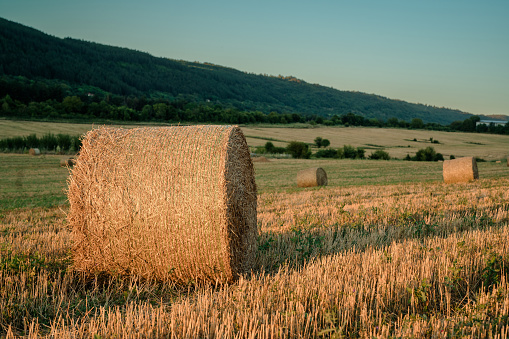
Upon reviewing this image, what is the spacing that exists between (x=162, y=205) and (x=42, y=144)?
39.3 m

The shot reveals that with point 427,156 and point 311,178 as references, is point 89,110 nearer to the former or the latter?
point 427,156

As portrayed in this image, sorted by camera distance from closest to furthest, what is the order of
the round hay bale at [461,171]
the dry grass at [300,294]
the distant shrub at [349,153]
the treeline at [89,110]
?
the dry grass at [300,294] < the round hay bale at [461,171] < the distant shrub at [349,153] < the treeline at [89,110]

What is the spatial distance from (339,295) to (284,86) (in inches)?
7353

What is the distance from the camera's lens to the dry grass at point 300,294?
3395 mm

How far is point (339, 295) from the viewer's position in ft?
13.3

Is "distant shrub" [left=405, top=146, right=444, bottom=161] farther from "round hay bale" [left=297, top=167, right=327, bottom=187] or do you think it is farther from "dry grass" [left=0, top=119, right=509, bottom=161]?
"round hay bale" [left=297, top=167, right=327, bottom=187]

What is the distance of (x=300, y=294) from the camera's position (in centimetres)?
402

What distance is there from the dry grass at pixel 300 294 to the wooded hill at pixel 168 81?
11520 cm

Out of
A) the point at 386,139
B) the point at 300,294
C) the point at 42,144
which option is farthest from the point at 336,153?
Result: the point at 300,294

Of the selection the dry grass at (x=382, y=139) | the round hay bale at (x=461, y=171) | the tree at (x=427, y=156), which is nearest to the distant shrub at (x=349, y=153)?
the dry grass at (x=382, y=139)

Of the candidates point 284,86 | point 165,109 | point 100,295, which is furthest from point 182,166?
point 284,86

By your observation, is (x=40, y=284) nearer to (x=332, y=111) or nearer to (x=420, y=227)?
(x=420, y=227)

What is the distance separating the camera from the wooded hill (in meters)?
116

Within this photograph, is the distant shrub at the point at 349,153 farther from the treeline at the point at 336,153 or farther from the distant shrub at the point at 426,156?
the distant shrub at the point at 426,156
